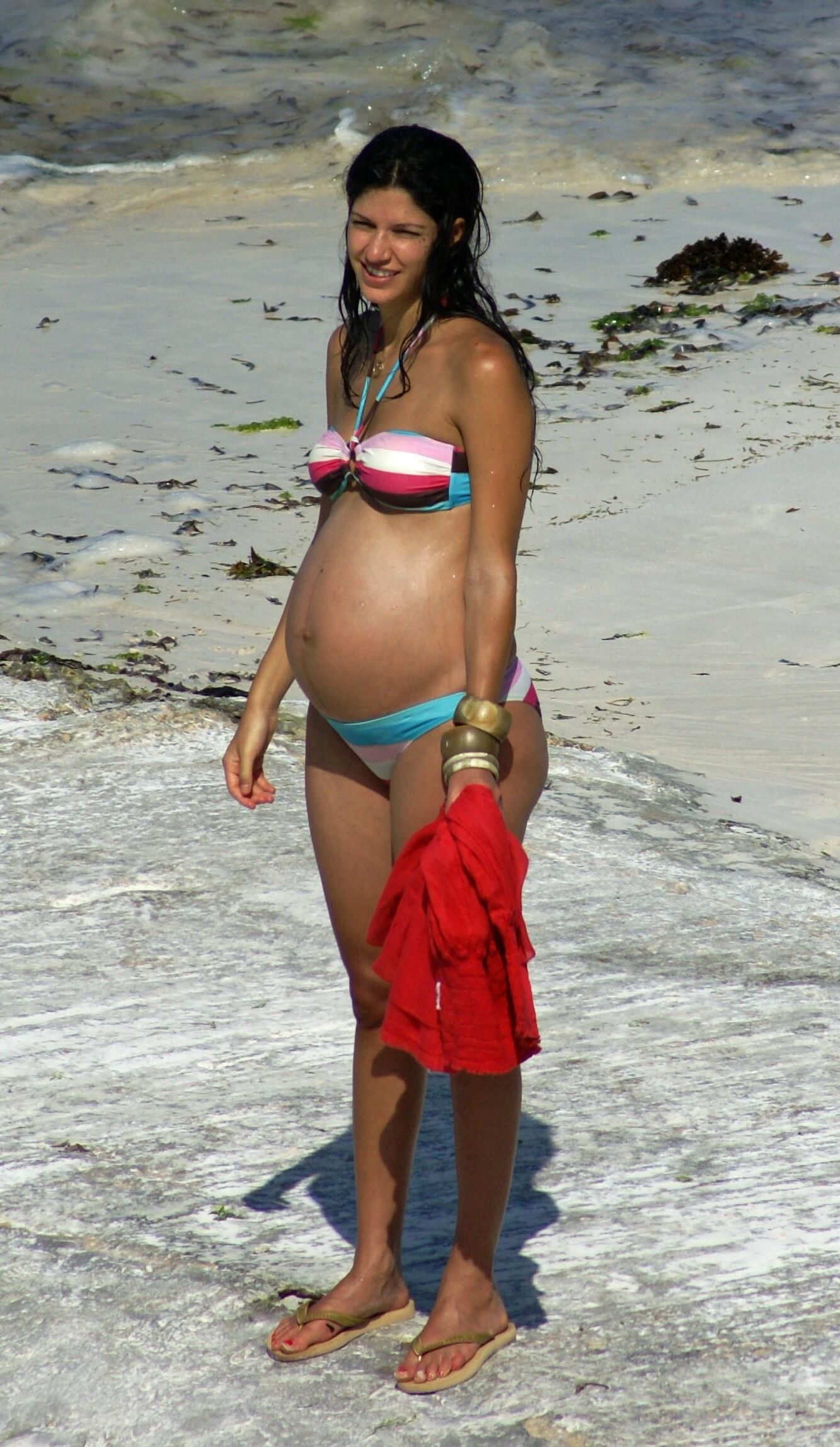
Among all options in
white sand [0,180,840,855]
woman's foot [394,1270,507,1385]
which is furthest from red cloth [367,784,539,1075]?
white sand [0,180,840,855]

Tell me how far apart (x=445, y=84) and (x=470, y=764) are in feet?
52.7

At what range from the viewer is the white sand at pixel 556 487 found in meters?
7.04

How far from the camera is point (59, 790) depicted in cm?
537

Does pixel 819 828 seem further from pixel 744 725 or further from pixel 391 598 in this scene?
pixel 391 598

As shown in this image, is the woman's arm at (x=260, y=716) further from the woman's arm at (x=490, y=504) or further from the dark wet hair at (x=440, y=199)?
the woman's arm at (x=490, y=504)

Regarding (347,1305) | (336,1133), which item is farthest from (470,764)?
(336,1133)

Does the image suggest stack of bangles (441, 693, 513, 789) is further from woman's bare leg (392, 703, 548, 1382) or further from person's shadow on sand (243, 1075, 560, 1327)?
person's shadow on sand (243, 1075, 560, 1327)

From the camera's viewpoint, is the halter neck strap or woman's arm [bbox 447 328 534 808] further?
the halter neck strap

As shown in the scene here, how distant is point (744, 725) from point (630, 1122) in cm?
352

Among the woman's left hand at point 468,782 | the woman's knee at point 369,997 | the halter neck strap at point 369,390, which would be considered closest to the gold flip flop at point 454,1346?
the woman's knee at point 369,997

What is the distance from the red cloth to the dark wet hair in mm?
767

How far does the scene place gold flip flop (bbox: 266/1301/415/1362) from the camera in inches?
105

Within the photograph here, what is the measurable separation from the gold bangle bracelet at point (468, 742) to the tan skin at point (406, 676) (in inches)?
1.6

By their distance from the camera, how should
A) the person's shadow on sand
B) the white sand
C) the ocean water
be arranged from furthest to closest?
the ocean water → the white sand → the person's shadow on sand
